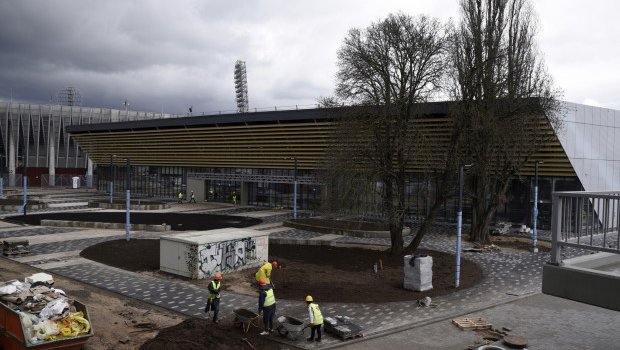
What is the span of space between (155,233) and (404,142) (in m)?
18.5

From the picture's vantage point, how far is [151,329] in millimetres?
14008

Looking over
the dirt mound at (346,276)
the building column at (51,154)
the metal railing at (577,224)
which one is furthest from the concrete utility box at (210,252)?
the building column at (51,154)

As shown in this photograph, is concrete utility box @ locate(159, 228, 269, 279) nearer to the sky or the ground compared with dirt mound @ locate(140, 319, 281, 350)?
nearer to the sky

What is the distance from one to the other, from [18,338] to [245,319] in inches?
213

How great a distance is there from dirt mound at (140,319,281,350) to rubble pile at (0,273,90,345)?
1.72m

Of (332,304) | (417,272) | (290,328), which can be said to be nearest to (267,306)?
(290,328)

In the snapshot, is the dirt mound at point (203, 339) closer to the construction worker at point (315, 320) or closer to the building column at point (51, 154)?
the construction worker at point (315, 320)

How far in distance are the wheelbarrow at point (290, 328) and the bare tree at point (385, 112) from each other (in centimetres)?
1068

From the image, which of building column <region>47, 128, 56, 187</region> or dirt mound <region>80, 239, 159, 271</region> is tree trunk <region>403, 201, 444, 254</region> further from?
building column <region>47, 128, 56, 187</region>

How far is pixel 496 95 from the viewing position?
2833 centimetres

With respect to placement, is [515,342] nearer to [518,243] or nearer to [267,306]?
[267,306]

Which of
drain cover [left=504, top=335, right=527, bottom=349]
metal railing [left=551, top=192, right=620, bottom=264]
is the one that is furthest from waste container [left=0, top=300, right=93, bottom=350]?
drain cover [left=504, top=335, right=527, bottom=349]

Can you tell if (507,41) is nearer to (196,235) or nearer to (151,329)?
(196,235)

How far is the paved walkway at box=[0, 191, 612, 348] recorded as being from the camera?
1591 cm
